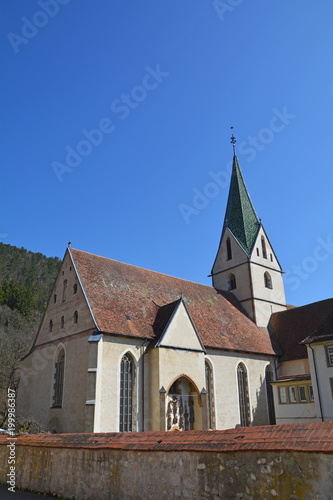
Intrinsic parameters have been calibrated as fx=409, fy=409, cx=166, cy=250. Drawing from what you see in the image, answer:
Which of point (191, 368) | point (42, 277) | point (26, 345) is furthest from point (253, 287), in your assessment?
point (42, 277)

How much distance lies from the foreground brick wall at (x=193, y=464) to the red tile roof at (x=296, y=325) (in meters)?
21.8

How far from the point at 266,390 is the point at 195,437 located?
21547 millimetres

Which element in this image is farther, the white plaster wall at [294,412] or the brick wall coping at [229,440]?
the white plaster wall at [294,412]

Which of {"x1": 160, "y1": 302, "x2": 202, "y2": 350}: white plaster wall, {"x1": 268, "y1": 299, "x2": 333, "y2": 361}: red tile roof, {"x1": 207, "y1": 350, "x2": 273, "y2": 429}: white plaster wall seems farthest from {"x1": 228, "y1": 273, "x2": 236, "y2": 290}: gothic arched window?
{"x1": 160, "y1": 302, "x2": 202, "y2": 350}: white plaster wall

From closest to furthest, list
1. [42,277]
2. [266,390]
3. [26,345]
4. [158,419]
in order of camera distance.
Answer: [158,419], [266,390], [26,345], [42,277]

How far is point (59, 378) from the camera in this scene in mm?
Answer: 22453

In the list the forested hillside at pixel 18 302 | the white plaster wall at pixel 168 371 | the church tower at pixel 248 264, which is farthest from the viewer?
the forested hillside at pixel 18 302

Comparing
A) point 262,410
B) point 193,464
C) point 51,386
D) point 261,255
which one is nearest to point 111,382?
point 51,386

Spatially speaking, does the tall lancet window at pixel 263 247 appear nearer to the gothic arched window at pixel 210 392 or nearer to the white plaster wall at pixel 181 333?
the gothic arched window at pixel 210 392

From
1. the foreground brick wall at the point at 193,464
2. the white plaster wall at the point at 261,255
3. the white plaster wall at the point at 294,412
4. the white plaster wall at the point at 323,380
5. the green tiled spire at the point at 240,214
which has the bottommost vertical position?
the foreground brick wall at the point at 193,464

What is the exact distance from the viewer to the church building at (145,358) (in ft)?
66.4

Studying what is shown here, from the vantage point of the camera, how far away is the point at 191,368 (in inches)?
875

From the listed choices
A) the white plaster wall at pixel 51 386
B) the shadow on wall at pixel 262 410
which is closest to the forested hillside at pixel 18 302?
the white plaster wall at pixel 51 386

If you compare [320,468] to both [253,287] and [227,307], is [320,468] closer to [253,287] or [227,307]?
[227,307]
